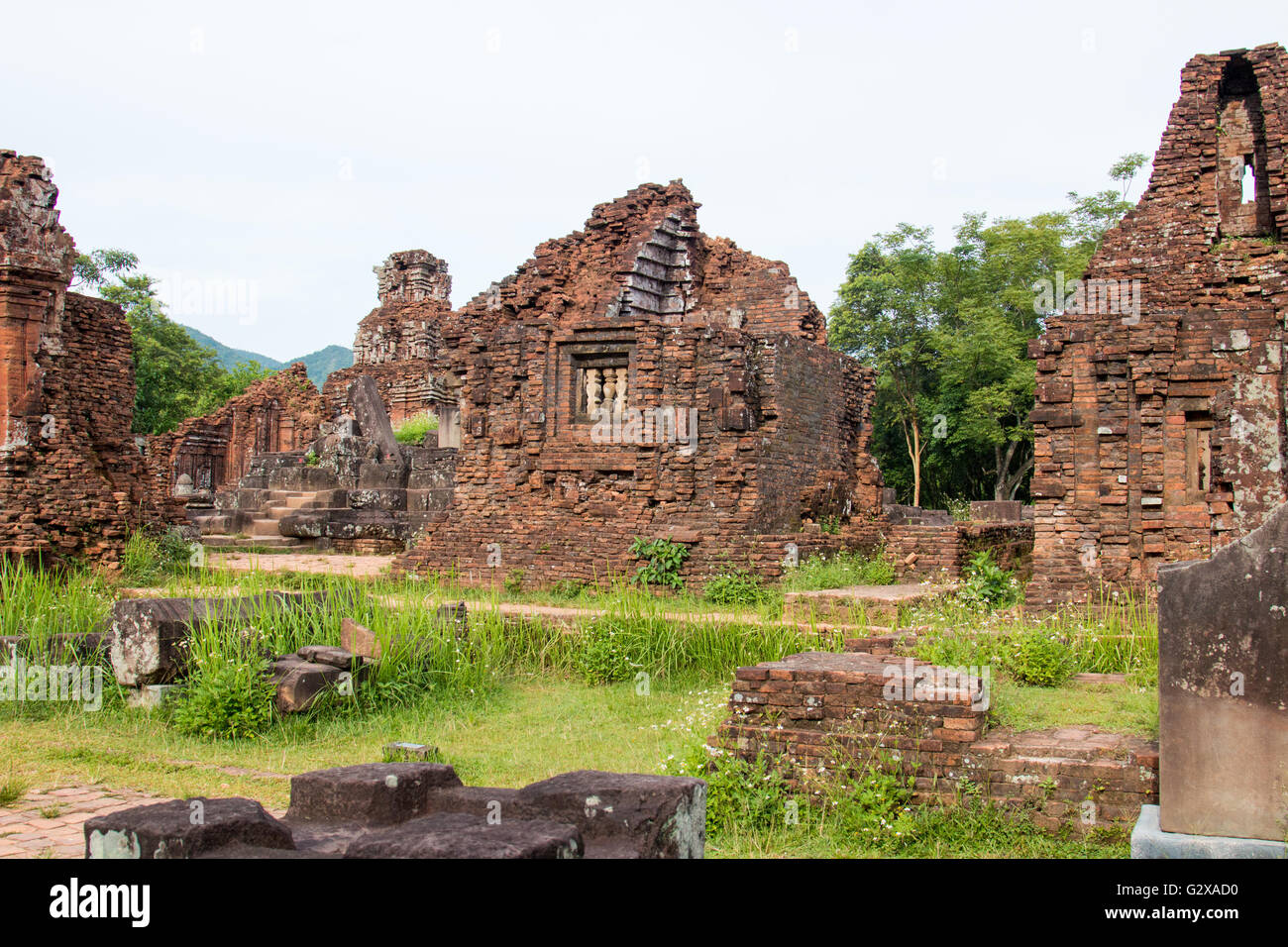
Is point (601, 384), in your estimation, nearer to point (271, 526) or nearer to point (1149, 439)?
point (1149, 439)

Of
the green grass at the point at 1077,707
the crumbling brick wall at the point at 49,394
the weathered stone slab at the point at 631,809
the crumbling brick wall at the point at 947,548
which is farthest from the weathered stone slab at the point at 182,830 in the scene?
the crumbling brick wall at the point at 947,548

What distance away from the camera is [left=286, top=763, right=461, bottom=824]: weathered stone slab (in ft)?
14.3

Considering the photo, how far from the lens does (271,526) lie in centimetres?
1998

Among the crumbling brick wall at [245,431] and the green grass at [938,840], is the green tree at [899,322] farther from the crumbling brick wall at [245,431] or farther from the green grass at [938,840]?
the green grass at [938,840]

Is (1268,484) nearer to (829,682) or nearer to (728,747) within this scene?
(829,682)

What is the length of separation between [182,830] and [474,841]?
106 cm

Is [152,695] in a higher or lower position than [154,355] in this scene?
lower

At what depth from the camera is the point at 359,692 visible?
8.66m

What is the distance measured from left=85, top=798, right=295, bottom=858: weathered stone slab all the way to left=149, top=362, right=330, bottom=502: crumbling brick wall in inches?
1097

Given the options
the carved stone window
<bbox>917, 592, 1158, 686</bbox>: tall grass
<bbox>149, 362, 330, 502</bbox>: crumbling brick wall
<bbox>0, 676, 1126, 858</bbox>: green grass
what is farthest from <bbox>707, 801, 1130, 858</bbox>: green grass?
<bbox>149, 362, 330, 502</bbox>: crumbling brick wall

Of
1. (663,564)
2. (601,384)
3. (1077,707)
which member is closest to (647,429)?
(601,384)
